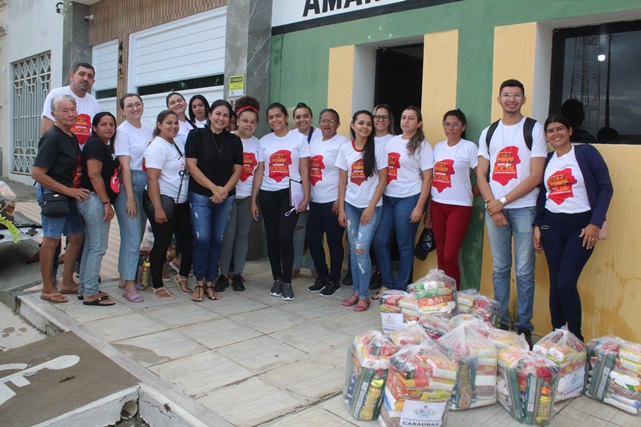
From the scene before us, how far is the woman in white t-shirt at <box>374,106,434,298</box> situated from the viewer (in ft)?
16.2

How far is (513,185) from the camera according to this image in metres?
4.19

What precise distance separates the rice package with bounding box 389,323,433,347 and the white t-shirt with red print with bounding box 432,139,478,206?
1.70 metres

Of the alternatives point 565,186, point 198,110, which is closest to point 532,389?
point 565,186

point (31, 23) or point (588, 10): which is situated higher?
point (31, 23)

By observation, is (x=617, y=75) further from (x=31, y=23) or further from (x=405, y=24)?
(x=31, y=23)

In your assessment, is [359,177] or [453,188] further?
[359,177]

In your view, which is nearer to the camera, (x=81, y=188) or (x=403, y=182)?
(x=81, y=188)

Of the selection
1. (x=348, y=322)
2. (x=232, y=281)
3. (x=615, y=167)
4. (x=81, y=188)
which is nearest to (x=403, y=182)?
(x=348, y=322)

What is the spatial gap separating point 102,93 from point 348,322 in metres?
8.74

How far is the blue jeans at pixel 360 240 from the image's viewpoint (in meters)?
4.95

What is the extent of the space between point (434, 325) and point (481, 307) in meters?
0.70

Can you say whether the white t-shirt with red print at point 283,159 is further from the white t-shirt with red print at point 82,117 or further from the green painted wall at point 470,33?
the white t-shirt with red print at point 82,117

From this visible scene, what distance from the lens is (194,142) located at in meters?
4.98

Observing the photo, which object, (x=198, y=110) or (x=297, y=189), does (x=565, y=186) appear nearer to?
(x=297, y=189)
